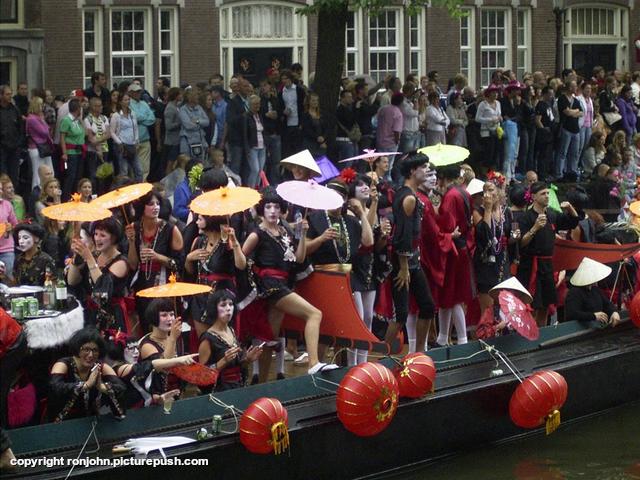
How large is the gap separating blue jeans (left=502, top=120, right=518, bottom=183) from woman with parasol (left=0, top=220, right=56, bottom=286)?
1173 centimetres

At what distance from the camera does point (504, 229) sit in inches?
532

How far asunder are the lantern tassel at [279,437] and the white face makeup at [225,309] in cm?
104

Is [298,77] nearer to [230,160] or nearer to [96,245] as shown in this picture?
[230,160]

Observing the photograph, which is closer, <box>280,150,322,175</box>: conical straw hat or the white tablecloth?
the white tablecloth

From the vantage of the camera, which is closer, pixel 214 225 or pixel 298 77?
pixel 214 225

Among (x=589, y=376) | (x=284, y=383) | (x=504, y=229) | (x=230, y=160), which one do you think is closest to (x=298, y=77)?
(x=230, y=160)

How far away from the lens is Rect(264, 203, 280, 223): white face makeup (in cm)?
1140

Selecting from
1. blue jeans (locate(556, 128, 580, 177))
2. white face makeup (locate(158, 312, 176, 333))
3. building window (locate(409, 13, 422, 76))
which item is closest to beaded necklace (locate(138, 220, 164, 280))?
white face makeup (locate(158, 312, 176, 333))

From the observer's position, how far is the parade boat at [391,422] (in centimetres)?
937

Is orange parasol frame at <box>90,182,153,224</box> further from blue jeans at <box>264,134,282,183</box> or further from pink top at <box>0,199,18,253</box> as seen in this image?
blue jeans at <box>264,134,282,183</box>

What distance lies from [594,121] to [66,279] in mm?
14454

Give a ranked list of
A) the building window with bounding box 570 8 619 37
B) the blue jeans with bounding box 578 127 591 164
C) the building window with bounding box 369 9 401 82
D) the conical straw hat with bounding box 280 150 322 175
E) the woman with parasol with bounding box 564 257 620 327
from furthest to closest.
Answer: the building window with bounding box 570 8 619 37, the building window with bounding box 369 9 401 82, the blue jeans with bounding box 578 127 591 164, the woman with parasol with bounding box 564 257 620 327, the conical straw hat with bounding box 280 150 322 175

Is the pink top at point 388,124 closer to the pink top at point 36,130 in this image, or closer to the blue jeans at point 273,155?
the blue jeans at point 273,155

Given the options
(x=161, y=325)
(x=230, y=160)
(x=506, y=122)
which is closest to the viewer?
(x=161, y=325)
